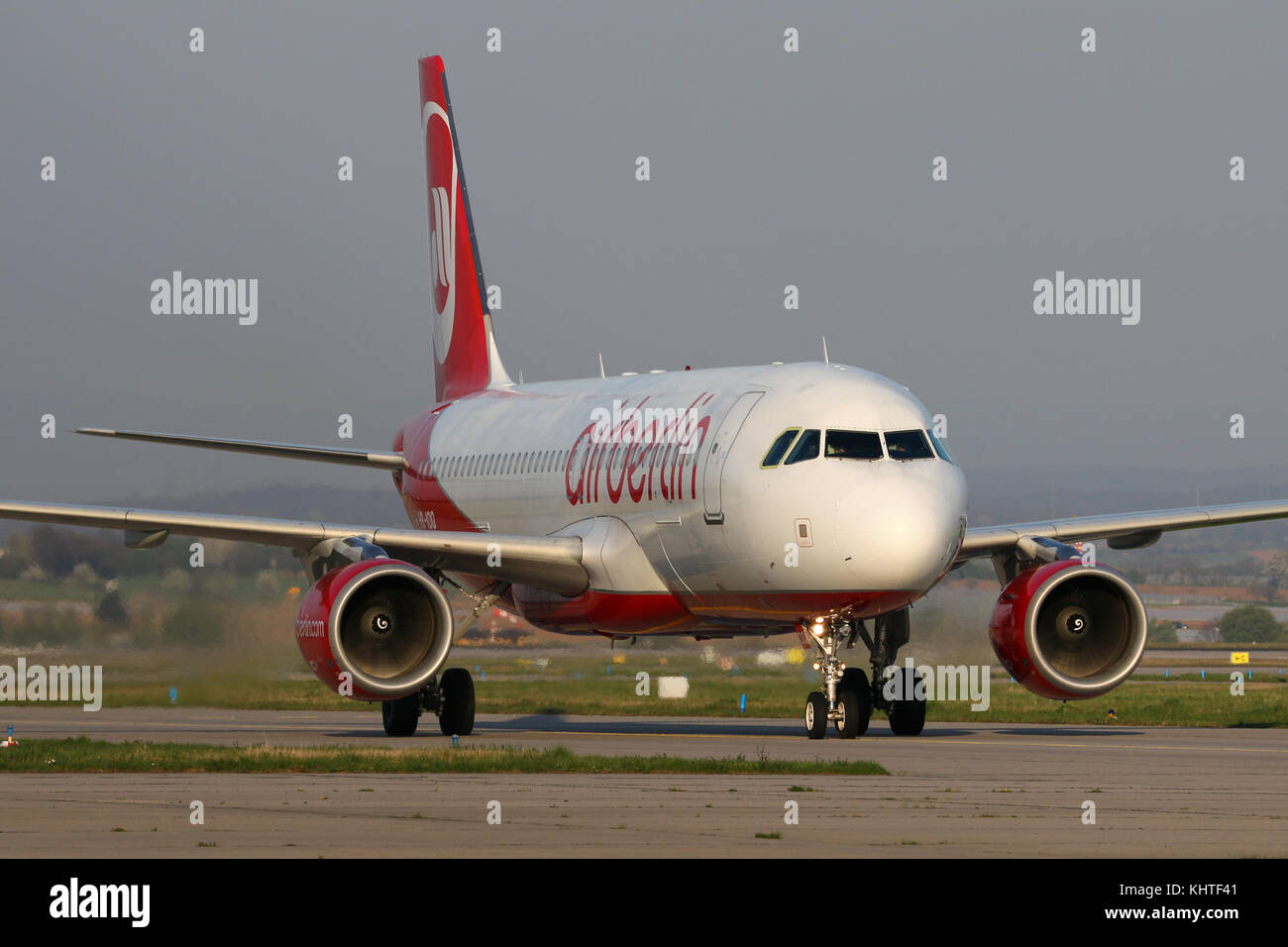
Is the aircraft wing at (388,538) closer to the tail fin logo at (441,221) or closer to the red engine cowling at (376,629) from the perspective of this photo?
the red engine cowling at (376,629)

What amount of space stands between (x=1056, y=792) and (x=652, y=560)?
10143 mm

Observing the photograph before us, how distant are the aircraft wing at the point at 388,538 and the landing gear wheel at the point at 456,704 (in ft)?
4.83

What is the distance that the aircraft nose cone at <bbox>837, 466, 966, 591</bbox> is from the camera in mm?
22156

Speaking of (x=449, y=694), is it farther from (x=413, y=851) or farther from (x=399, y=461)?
(x=413, y=851)

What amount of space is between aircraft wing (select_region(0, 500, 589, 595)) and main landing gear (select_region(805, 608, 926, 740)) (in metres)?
4.05

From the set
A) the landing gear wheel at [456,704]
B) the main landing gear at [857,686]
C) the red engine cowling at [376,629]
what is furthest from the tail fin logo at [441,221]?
the main landing gear at [857,686]

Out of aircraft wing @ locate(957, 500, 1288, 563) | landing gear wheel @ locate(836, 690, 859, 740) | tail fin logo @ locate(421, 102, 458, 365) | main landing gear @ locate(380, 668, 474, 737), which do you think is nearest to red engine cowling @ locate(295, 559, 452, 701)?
main landing gear @ locate(380, 668, 474, 737)

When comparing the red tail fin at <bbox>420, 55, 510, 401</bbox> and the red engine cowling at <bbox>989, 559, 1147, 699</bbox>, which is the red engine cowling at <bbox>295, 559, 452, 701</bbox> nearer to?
the red engine cowling at <bbox>989, 559, 1147, 699</bbox>

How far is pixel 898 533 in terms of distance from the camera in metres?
22.2

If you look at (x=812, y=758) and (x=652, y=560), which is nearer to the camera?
(x=812, y=758)

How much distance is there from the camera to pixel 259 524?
2523 centimetres
